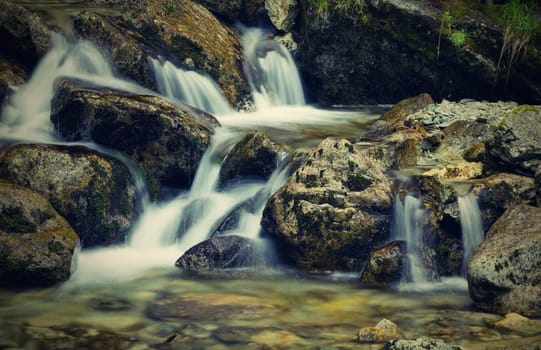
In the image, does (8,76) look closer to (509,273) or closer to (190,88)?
(190,88)

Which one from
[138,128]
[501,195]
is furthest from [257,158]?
[501,195]

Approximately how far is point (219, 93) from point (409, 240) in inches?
276

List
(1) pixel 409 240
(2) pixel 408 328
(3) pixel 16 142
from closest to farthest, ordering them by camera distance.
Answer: (2) pixel 408 328, (1) pixel 409 240, (3) pixel 16 142

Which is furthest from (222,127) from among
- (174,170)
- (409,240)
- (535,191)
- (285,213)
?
(535,191)

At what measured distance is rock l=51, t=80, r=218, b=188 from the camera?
12.2m

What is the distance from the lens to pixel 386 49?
677 inches

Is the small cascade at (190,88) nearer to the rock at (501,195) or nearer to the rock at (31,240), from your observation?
the rock at (31,240)

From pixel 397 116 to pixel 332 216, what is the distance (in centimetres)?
504

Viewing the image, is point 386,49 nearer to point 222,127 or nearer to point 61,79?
point 222,127

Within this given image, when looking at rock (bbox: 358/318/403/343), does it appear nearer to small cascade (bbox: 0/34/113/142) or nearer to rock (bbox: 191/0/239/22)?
small cascade (bbox: 0/34/113/142)

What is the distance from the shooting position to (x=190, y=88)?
607 inches

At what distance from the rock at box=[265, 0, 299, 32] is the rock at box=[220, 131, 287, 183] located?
287 inches

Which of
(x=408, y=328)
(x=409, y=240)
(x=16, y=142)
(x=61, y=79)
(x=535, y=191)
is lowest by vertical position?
(x=408, y=328)

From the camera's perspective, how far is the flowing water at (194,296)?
7867 mm
